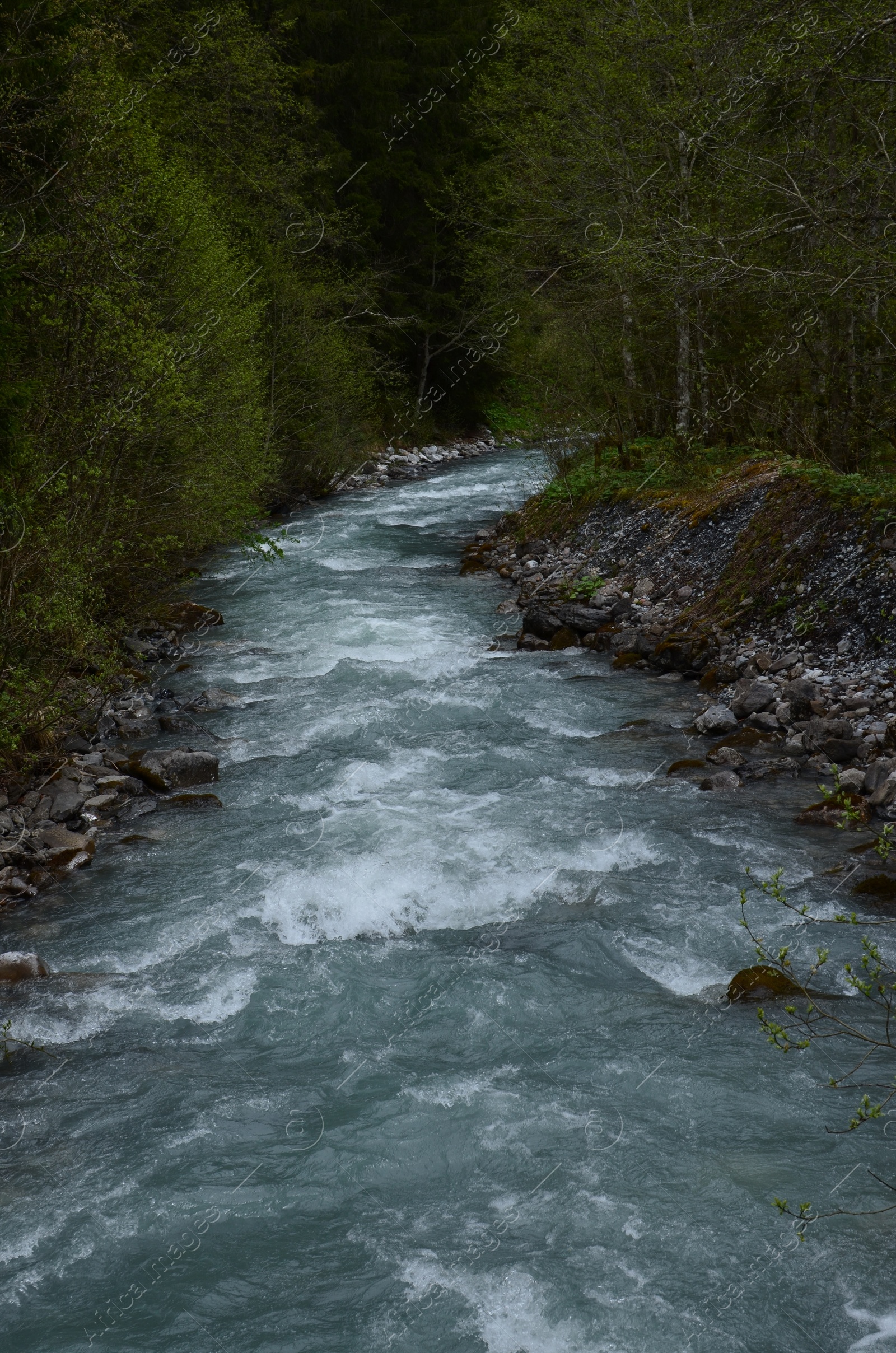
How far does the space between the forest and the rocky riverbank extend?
128 centimetres

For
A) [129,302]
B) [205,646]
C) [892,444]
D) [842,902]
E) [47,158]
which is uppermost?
[47,158]

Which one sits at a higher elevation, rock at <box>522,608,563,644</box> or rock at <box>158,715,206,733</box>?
rock at <box>158,715,206,733</box>

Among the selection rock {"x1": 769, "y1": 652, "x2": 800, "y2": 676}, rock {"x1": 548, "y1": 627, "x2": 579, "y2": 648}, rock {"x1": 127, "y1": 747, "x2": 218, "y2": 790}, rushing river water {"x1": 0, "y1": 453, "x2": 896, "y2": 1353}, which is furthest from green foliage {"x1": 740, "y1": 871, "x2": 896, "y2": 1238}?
rock {"x1": 548, "y1": 627, "x2": 579, "y2": 648}

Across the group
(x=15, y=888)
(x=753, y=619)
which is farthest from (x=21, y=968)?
(x=753, y=619)

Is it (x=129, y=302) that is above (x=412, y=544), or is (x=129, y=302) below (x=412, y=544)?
above

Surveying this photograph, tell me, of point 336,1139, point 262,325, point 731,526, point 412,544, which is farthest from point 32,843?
point 262,325

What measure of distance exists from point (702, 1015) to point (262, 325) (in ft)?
64.2

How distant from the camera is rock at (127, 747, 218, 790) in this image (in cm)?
1005

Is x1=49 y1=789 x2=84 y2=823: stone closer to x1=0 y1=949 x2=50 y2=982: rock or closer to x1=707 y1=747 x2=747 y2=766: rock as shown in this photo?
x1=0 y1=949 x2=50 y2=982: rock

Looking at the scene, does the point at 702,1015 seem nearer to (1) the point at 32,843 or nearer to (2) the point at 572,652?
(1) the point at 32,843

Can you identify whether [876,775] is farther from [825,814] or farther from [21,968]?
[21,968]

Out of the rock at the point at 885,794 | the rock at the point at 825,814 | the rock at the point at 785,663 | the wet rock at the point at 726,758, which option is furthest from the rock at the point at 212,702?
the rock at the point at 885,794

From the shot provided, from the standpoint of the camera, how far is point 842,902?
283 inches

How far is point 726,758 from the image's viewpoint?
9.73 metres
